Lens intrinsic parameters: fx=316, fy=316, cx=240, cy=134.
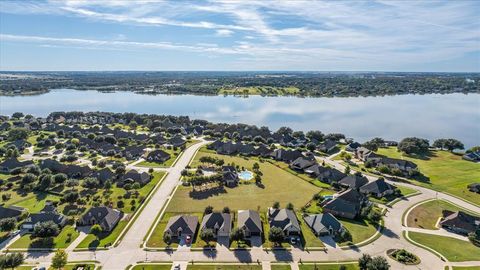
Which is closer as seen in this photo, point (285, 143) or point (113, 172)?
point (113, 172)

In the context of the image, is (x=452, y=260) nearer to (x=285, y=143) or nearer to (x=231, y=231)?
(x=231, y=231)

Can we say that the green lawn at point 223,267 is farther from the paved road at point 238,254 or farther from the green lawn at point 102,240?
the green lawn at point 102,240

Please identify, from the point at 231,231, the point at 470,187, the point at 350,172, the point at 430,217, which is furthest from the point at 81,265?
the point at 470,187

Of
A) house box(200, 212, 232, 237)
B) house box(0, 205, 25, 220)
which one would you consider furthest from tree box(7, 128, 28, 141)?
house box(200, 212, 232, 237)

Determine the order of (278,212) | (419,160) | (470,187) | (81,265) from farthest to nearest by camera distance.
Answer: (419,160), (470,187), (278,212), (81,265)

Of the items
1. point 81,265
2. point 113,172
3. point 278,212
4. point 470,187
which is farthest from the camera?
point 113,172

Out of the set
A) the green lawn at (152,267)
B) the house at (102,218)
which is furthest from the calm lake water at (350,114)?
the green lawn at (152,267)
